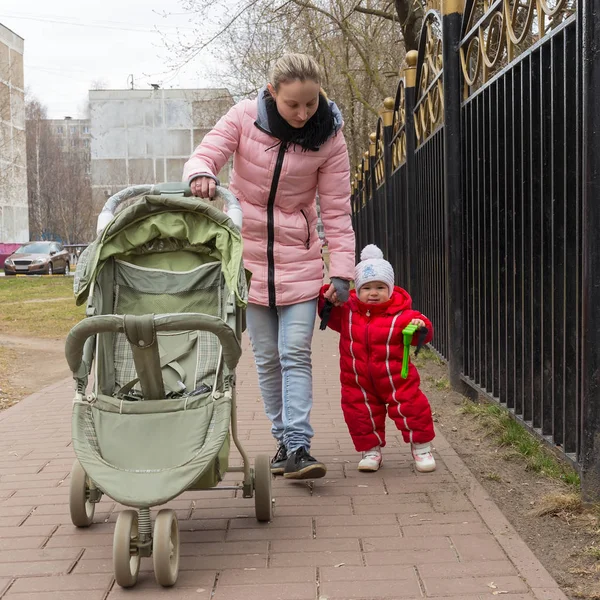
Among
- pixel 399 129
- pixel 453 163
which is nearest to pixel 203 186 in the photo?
pixel 453 163

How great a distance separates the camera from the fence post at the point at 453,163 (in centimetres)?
648

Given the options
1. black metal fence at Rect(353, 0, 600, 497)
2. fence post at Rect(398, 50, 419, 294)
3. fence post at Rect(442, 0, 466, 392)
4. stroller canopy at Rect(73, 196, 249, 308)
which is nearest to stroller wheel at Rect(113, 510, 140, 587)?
stroller canopy at Rect(73, 196, 249, 308)

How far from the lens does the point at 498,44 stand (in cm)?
537

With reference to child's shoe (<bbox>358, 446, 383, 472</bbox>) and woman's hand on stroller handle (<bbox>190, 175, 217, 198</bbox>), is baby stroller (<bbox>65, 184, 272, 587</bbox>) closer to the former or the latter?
woman's hand on stroller handle (<bbox>190, 175, 217, 198</bbox>)

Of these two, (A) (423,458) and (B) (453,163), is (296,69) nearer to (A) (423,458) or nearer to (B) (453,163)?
(A) (423,458)

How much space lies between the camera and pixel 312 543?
3734mm

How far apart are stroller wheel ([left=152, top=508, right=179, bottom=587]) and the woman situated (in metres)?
1.16

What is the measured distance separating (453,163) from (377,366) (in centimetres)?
230

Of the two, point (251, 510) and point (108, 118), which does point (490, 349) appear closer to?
point (251, 510)

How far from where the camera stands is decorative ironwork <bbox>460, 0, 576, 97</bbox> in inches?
171

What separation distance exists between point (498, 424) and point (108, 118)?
8560 centimetres

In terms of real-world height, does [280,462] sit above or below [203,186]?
below

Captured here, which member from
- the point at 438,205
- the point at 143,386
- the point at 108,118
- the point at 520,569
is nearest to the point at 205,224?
the point at 143,386

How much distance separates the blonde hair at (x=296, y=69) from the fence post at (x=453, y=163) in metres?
2.48
